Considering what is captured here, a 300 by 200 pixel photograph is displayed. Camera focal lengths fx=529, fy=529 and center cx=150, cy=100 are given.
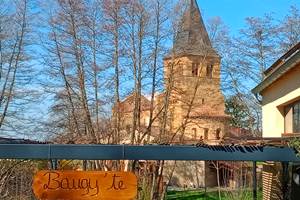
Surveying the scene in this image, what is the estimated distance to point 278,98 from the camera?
15.6 m

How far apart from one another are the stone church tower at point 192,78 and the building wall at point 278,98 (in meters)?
10.0

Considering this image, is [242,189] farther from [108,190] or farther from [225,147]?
[108,190]

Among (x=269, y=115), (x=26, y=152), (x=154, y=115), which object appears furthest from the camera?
(x=154, y=115)

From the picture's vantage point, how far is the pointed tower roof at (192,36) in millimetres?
28547

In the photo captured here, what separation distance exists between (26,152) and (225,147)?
2.69 meters

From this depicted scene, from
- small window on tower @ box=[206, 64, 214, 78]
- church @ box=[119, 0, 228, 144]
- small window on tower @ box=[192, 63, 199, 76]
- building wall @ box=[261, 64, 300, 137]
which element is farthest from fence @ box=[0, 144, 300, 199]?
small window on tower @ box=[206, 64, 214, 78]

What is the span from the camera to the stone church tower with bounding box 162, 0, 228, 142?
28656 mm

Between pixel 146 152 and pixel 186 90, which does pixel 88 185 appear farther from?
pixel 186 90

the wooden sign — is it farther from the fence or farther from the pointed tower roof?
the pointed tower roof

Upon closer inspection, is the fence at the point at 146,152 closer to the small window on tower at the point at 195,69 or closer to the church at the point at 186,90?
the church at the point at 186,90

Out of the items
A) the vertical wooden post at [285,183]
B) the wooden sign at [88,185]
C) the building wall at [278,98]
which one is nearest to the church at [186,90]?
the building wall at [278,98]

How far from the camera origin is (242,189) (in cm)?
2023

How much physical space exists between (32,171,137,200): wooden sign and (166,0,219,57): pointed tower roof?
2182 centimetres

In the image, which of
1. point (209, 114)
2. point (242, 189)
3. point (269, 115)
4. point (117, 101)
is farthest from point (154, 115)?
point (269, 115)
